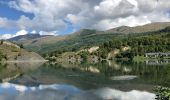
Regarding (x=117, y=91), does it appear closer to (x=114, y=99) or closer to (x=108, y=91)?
(x=108, y=91)

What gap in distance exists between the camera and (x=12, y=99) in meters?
58.4

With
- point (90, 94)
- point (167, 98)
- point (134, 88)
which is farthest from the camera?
point (134, 88)

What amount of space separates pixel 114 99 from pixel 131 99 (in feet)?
9.72

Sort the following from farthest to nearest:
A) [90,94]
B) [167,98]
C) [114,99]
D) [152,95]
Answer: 1. [90,94]
2. [152,95]
3. [114,99]
4. [167,98]

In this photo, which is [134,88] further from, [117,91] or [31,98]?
[31,98]

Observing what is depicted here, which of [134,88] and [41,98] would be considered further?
[134,88]

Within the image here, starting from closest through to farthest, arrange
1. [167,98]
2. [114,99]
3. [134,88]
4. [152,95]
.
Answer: [167,98] < [114,99] < [152,95] < [134,88]

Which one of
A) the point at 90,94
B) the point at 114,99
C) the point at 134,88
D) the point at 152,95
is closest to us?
the point at 114,99

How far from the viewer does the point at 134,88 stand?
69.0 meters

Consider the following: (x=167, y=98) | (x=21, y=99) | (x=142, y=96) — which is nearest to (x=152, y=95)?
(x=142, y=96)

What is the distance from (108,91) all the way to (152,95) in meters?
10.4

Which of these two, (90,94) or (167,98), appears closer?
(167,98)

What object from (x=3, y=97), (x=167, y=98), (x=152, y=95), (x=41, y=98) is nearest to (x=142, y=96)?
(x=152, y=95)

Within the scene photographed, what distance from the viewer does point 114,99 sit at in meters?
54.0
